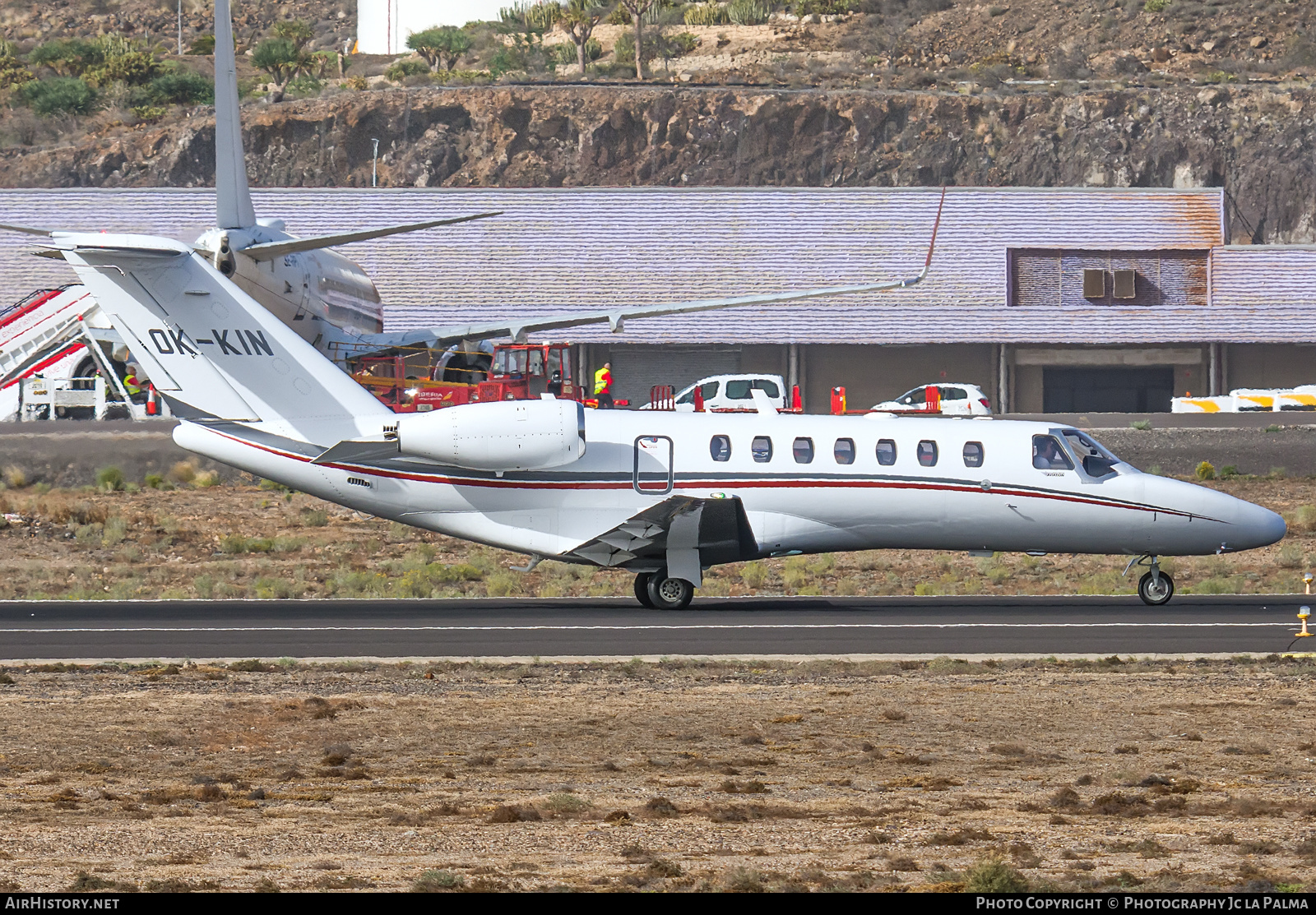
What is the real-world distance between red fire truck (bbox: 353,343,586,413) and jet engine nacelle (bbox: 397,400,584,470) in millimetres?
15469

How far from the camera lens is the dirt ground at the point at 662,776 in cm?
843

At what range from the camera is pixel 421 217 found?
62062 millimetres

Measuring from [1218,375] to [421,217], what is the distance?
2807 centimetres

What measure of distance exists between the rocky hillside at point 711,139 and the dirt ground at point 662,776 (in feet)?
238

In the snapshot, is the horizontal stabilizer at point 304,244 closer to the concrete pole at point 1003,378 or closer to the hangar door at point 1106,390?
the concrete pole at point 1003,378

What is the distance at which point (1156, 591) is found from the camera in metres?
23.6

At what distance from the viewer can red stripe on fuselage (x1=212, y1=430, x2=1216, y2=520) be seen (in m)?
22.5

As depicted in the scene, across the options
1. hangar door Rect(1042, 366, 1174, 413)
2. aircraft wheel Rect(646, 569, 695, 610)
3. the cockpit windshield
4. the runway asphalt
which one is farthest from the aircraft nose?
hangar door Rect(1042, 366, 1174, 413)

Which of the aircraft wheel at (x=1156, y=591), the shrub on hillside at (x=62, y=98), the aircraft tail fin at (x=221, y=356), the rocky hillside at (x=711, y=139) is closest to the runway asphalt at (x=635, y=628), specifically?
the aircraft wheel at (x=1156, y=591)

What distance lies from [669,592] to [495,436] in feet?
10.2

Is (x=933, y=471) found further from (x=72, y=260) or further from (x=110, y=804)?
(x=110, y=804)

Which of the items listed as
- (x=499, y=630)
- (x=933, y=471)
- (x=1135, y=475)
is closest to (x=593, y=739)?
(x=499, y=630)

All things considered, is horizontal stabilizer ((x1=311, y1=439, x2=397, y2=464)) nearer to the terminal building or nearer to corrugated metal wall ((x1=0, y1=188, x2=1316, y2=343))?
the terminal building

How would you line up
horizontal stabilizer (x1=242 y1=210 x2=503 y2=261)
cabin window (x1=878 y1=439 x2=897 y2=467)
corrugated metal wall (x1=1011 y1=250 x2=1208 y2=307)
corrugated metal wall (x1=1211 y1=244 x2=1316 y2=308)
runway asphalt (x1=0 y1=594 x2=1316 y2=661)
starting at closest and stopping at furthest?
runway asphalt (x1=0 y1=594 x2=1316 y2=661) < cabin window (x1=878 y1=439 x2=897 y2=467) < horizontal stabilizer (x1=242 y1=210 x2=503 y2=261) < corrugated metal wall (x1=1211 y1=244 x2=1316 y2=308) < corrugated metal wall (x1=1011 y1=250 x2=1208 y2=307)
